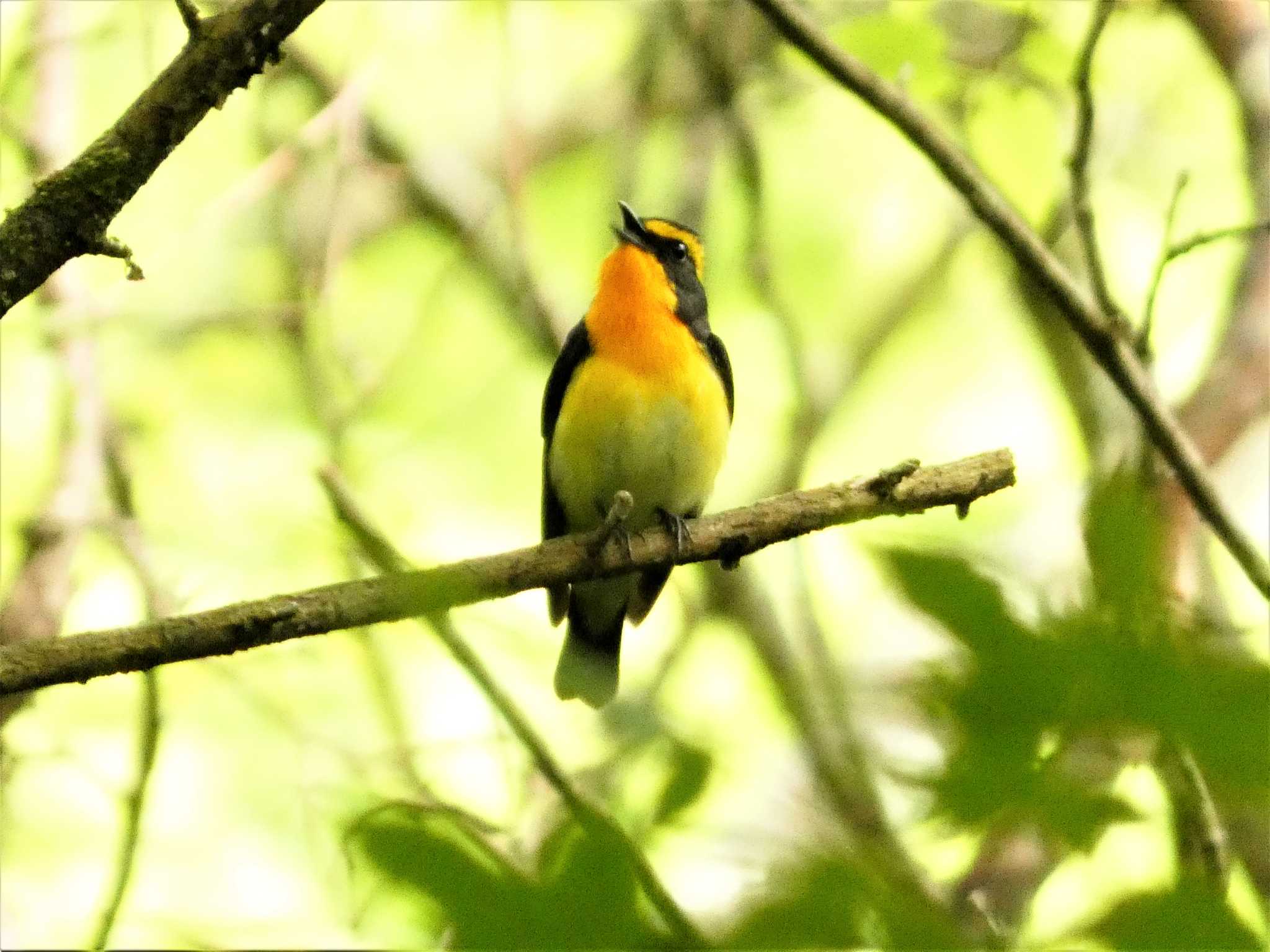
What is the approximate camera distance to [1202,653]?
3.56 ft

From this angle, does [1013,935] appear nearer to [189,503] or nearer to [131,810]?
[131,810]

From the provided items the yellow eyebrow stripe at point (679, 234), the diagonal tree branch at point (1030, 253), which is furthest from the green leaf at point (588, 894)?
the yellow eyebrow stripe at point (679, 234)

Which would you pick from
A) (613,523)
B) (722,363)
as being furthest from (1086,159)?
(613,523)

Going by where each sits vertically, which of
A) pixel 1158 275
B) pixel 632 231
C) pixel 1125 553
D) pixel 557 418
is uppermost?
pixel 632 231

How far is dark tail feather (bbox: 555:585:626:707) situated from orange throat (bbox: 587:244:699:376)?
1.03 meters

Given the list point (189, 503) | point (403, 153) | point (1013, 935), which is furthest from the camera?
point (403, 153)

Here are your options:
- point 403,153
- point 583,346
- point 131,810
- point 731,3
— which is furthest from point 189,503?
point 731,3

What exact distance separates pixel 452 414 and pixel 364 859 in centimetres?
724

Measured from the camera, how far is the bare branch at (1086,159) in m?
3.98

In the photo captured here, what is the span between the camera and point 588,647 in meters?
5.91

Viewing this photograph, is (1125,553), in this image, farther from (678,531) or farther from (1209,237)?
(1209,237)

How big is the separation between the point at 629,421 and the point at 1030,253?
1520mm

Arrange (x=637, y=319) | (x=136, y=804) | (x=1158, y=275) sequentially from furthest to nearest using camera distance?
(x=637, y=319) < (x=136, y=804) < (x=1158, y=275)

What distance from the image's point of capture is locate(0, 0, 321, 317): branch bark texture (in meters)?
2.60
